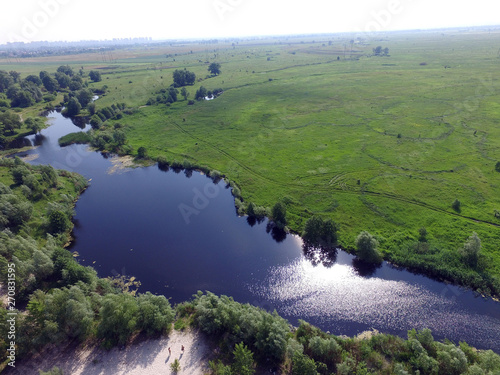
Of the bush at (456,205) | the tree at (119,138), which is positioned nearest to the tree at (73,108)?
the tree at (119,138)

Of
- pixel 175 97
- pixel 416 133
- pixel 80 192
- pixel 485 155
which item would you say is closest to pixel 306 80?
pixel 175 97

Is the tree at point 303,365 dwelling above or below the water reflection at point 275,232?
above

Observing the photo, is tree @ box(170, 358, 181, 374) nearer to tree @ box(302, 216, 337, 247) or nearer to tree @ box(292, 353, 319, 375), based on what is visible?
tree @ box(292, 353, 319, 375)

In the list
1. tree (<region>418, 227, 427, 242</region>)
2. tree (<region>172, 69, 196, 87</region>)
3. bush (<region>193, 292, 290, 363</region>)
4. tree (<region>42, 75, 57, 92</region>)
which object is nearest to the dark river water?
bush (<region>193, 292, 290, 363</region>)

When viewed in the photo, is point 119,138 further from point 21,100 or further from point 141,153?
point 21,100

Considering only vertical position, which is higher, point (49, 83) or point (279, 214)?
point (49, 83)

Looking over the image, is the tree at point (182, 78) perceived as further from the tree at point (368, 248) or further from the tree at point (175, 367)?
the tree at point (175, 367)

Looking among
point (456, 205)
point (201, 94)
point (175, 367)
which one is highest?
point (201, 94)

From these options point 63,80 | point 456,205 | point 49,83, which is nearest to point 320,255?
point 456,205
